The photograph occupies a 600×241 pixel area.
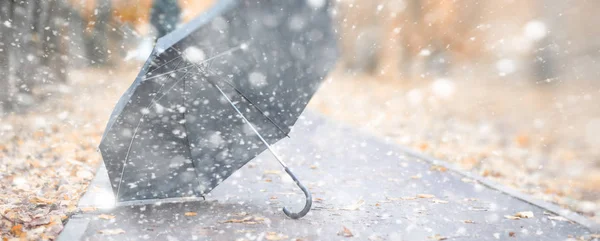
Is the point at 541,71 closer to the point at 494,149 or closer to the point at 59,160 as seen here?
the point at 494,149

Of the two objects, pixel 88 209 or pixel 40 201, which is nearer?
pixel 88 209

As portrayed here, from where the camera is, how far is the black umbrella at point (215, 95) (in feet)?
12.0

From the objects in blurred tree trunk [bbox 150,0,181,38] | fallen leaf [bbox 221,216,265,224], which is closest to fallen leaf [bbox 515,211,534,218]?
fallen leaf [bbox 221,216,265,224]

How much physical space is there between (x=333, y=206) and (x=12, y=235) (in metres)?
2.68

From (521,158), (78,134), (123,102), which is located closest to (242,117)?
(123,102)

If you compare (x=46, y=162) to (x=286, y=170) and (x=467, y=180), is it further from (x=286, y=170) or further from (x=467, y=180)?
(x=467, y=180)

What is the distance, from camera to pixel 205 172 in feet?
14.2

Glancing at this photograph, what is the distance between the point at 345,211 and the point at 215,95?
5.51ft

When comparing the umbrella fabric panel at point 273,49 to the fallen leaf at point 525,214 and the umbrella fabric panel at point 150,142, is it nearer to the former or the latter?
the umbrella fabric panel at point 150,142

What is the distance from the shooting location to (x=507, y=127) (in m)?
9.96

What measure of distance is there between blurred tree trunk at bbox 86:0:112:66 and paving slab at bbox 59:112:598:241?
15.6m

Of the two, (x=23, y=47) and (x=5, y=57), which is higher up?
(x=23, y=47)

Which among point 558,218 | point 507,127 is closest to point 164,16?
point 507,127

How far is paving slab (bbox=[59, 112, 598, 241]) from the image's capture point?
4199 millimetres
